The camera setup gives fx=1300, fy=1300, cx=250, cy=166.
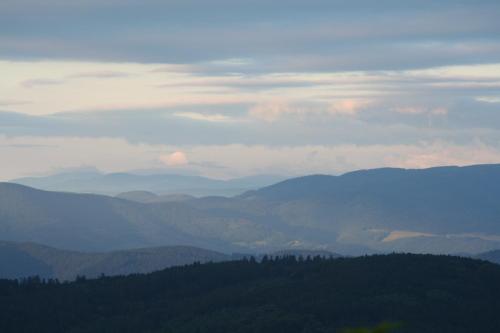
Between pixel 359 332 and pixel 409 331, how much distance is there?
136 metres

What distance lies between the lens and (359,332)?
65.9m

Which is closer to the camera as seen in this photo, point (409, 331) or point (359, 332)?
point (359, 332)

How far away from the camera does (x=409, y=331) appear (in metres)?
200
